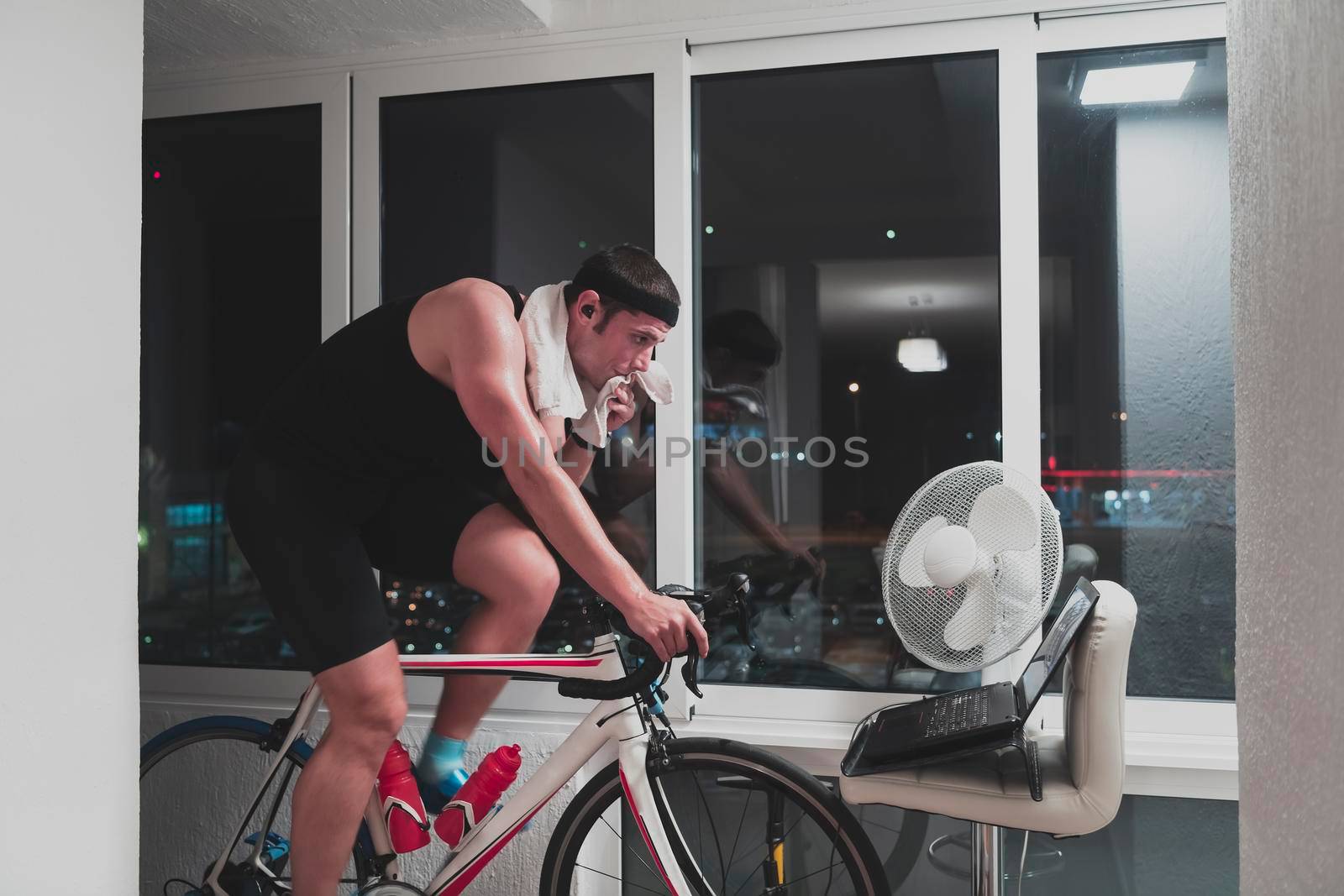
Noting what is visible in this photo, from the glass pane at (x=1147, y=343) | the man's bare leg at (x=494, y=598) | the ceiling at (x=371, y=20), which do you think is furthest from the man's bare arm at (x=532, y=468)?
the glass pane at (x=1147, y=343)

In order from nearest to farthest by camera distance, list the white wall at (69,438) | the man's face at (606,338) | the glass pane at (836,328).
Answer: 1. the white wall at (69,438)
2. the man's face at (606,338)
3. the glass pane at (836,328)

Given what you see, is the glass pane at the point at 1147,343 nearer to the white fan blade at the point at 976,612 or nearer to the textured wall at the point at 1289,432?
the white fan blade at the point at 976,612

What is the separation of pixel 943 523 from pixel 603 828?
108 cm

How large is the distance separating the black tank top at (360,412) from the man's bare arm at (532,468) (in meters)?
0.16

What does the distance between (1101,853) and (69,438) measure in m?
2.17

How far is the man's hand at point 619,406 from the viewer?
2031 millimetres

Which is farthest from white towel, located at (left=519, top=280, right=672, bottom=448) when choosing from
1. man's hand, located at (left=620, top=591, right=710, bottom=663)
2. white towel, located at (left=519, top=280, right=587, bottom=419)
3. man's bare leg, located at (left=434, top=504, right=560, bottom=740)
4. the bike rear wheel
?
the bike rear wheel

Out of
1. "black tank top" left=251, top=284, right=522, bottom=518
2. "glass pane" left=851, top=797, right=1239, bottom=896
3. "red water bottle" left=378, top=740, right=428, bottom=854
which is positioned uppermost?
"black tank top" left=251, top=284, right=522, bottom=518

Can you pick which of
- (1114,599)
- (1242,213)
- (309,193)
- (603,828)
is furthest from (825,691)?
(309,193)

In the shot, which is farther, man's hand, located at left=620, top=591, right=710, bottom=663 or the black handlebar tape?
the black handlebar tape

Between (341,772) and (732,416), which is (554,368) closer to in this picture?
(732,416)

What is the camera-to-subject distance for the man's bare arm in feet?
5.32

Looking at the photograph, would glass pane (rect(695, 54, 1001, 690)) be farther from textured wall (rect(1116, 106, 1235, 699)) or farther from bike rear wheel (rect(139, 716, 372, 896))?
bike rear wheel (rect(139, 716, 372, 896))

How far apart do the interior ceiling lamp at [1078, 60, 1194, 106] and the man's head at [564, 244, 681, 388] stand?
1.08 metres
